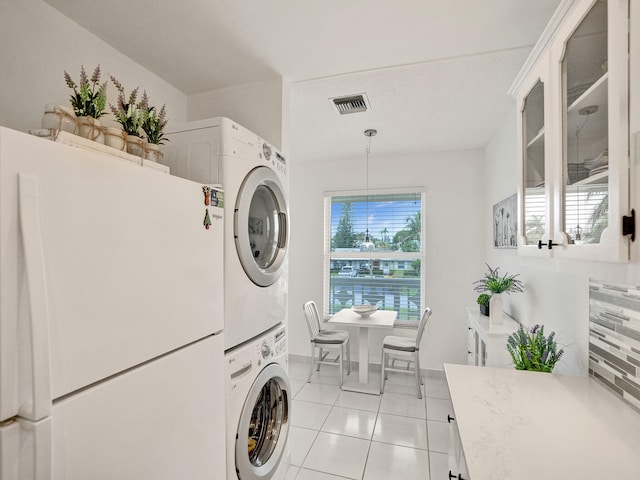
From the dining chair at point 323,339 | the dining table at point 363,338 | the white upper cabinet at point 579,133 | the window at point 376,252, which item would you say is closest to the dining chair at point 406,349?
the dining table at point 363,338

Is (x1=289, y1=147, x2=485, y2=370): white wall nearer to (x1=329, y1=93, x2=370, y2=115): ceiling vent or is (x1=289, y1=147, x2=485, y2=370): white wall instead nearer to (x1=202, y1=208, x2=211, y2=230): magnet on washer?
(x1=329, y1=93, x2=370, y2=115): ceiling vent

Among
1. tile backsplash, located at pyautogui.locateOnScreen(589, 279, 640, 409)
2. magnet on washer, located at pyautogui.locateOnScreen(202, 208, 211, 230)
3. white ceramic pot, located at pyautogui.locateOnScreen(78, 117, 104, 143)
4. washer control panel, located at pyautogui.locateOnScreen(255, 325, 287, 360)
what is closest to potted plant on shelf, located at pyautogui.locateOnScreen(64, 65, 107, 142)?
white ceramic pot, located at pyautogui.locateOnScreen(78, 117, 104, 143)

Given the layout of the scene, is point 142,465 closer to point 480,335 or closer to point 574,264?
point 574,264

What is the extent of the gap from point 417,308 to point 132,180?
3.67 metres

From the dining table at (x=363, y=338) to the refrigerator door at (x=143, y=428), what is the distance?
230cm

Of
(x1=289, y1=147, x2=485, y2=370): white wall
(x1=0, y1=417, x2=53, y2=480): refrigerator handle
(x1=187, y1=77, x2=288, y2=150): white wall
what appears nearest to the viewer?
(x1=0, y1=417, x2=53, y2=480): refrigerator handle

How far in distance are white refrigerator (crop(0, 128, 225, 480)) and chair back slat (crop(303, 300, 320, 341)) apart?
2.41 meters

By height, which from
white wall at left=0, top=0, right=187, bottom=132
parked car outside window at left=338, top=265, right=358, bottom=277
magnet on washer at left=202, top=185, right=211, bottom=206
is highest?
white wall at left=0, top=0, right=187, bottom=132

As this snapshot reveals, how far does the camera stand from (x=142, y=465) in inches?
34.4

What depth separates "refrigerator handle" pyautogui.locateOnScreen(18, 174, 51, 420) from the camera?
2.02 ft

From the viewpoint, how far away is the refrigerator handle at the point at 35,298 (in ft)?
2.02

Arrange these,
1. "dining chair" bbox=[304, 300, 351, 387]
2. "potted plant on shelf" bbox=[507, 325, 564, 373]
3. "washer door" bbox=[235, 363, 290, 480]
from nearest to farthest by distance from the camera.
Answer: "washer door" bbox=[235, 363, 290, 480] < "potted plant on shelf" bbox=[507, 325, 564, 373] < "dining chair" bbox=[304, 300, 351, 387]

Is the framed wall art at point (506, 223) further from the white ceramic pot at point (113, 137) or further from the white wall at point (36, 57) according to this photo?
the white wall at point (36, 57)

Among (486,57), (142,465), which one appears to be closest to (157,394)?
(142,465)
